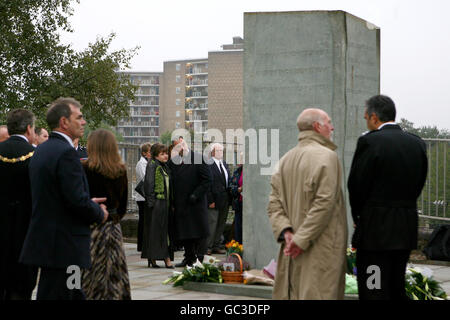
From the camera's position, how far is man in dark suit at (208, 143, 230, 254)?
43.7 feet

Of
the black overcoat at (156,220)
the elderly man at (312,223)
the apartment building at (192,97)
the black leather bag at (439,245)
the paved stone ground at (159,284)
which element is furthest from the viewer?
the apartment building at (192,97)

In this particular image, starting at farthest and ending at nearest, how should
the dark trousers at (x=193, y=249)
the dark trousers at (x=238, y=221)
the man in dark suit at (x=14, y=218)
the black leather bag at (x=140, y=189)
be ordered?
the dark trousers at (x=238, y=221) → the black leather bag at (x=140, y=189) → the dark trousers at (x=193, y=249) → the man in dark suit at (x=14, y=218)

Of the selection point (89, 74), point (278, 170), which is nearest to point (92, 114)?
point (89, 74)

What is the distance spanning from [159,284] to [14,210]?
3.23m

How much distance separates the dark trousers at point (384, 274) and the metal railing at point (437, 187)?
6.60 meters

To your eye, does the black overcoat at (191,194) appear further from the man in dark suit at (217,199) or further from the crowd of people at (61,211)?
the crowd of people at (61,211)

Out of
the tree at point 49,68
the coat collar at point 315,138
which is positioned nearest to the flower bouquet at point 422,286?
the coat collar at point 315,138

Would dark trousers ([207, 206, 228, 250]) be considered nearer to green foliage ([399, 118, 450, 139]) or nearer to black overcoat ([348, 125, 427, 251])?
green foliage ([399, 118, 450, 139])

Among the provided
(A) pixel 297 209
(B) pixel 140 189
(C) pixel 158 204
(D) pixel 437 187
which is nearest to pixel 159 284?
(C) pixel 158 204

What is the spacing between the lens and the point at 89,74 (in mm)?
23422

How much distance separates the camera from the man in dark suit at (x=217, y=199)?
1333 cm

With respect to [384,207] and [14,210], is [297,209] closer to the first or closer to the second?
[384,207]

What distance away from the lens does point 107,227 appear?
630 centimetres
